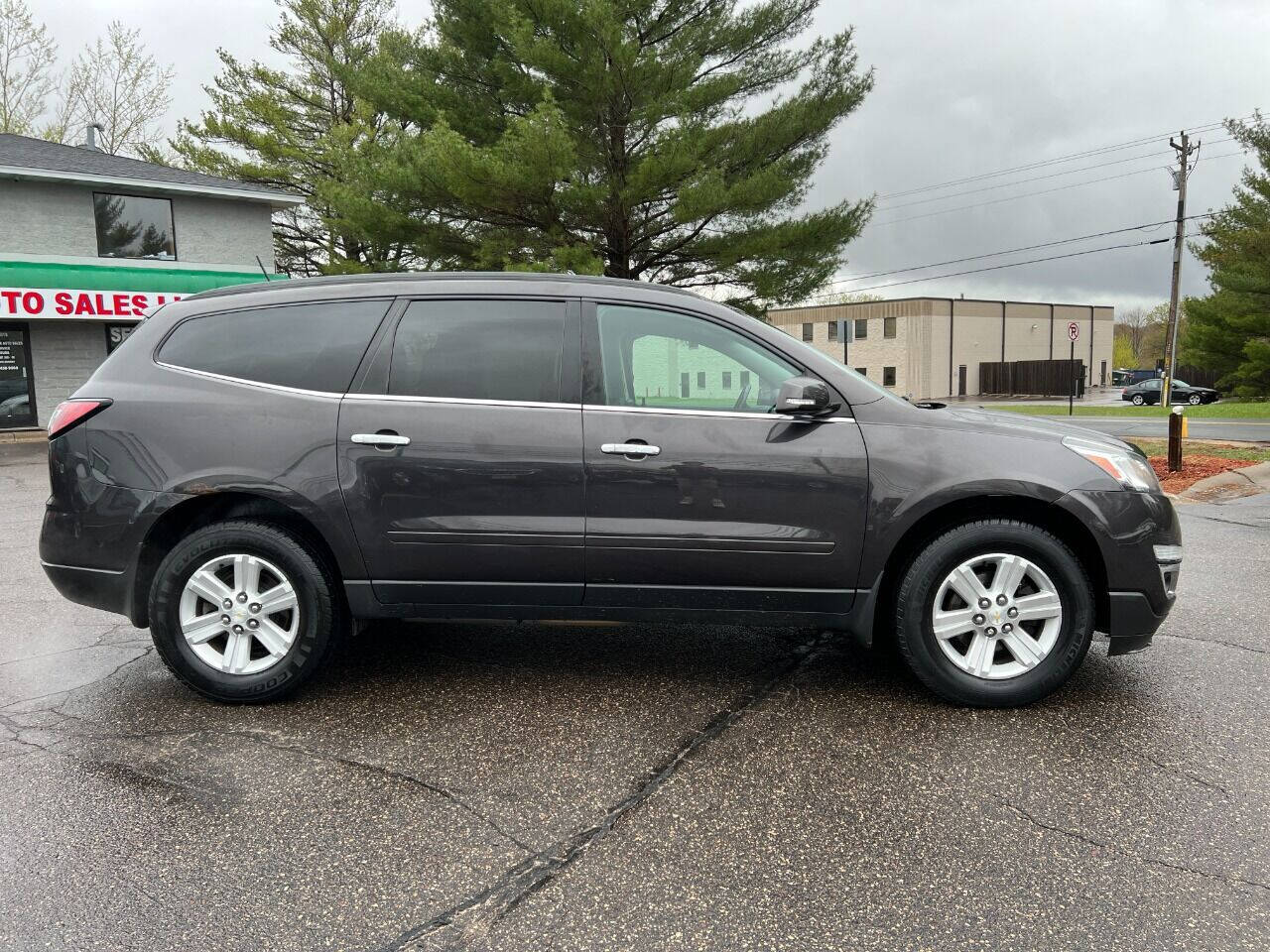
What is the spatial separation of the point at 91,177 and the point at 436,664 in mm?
20822

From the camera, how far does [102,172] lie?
2070cm

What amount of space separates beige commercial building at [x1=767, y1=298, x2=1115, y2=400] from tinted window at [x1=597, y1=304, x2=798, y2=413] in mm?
55665

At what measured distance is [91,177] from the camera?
20328 mm

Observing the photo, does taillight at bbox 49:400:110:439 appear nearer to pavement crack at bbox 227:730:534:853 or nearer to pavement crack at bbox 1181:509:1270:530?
pavement crack at bbox 227:730:534:853

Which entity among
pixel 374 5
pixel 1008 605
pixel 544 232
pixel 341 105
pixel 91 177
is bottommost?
pixel 1008 605

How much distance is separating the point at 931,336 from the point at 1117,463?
60191 millimetres

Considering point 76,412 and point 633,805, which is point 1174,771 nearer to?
point 633,805

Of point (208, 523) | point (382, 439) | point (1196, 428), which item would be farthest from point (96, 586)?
point (1196, 428)

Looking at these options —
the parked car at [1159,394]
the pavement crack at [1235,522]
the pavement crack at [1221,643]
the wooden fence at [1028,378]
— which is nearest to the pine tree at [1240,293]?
the parked car at [1159,394]

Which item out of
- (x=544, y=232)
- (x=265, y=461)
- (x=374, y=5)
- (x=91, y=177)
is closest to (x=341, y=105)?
(x=374, y=5)

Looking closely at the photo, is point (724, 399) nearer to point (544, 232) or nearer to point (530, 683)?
point (530, 683)

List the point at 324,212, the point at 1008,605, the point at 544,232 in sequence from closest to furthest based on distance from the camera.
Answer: the point at 1008,605 → the point at 544,232 → the point at 324,212

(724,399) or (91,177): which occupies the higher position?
(91,177)

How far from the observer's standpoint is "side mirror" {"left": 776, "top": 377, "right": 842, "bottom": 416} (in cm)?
355
